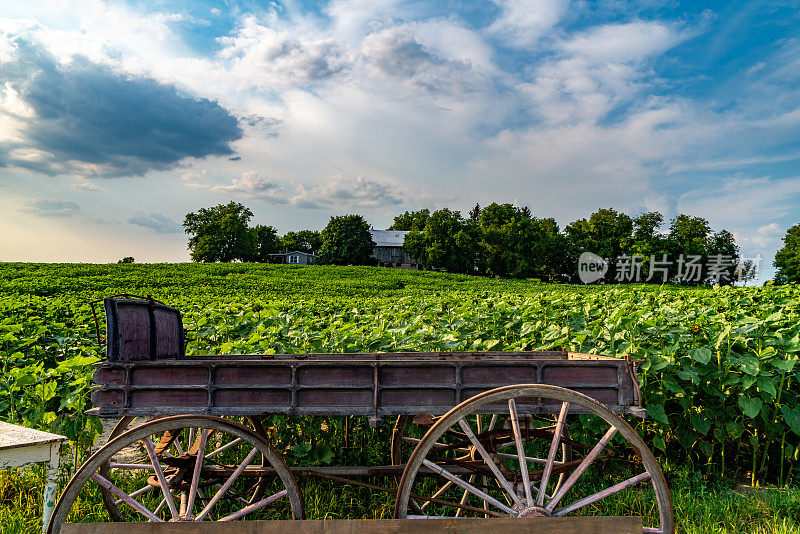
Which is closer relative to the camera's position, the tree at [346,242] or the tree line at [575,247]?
the tree line at [575,247]

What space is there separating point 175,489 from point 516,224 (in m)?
62.9

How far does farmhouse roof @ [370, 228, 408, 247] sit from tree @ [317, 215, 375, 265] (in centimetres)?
1670

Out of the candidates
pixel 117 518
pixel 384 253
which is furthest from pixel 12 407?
pixel 384 253

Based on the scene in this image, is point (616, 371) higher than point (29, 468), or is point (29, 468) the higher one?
point (616, 371)

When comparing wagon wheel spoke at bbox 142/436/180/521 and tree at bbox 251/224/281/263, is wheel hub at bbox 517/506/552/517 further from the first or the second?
tree at bbox 251/224/281/263

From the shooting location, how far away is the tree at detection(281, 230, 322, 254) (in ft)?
310

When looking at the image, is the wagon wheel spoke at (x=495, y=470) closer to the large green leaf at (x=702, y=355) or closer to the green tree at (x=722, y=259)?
the large green leaf at (x=702, y=355)

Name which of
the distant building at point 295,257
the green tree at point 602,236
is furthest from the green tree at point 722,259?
the distant building at point 295,257

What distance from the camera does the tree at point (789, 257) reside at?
209ft

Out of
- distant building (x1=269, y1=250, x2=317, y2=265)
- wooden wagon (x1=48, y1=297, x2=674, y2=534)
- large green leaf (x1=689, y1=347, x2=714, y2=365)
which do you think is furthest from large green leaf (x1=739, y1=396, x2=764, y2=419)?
distant building (x1=269, y1=250, x2=317, y2=265)

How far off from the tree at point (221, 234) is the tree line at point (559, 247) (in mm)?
1086

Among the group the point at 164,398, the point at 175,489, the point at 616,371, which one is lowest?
the point at 175,489

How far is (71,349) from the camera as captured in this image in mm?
7043

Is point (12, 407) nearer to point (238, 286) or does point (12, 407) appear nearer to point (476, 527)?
point (476, 527)
